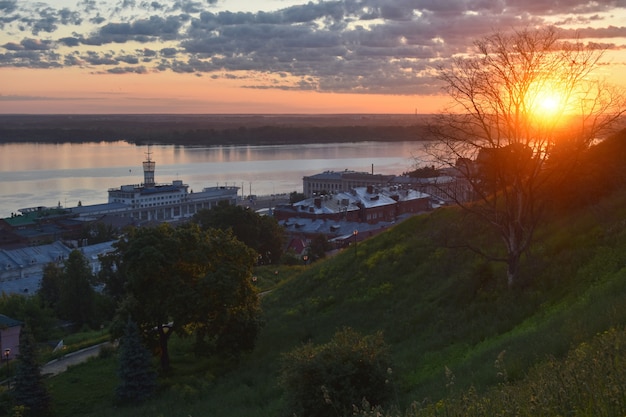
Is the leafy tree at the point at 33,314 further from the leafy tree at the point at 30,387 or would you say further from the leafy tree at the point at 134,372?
the leafy tree at the point at 134,372

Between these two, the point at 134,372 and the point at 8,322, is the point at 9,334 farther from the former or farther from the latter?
the point at 134,372

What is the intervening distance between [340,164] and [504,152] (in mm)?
111268

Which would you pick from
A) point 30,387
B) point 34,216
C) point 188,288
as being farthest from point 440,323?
point 34,216

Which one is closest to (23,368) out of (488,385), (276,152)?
(488,385)

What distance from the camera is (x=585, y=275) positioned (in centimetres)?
941

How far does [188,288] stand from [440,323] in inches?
189

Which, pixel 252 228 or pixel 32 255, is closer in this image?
pixel 252 228

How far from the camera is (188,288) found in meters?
12.8

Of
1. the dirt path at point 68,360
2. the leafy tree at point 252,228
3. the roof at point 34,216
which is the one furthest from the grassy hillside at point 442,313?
the roof at point 34,216

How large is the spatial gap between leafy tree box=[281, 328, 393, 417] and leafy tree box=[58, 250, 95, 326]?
803 inches

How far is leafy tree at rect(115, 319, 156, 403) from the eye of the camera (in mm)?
11758

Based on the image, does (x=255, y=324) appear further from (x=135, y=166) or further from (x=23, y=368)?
(x=135, y=166)

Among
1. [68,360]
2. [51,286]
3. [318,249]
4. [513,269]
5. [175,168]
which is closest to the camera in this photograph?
[513,269]

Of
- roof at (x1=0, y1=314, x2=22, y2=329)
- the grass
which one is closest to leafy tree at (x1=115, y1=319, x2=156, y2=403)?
the grass
